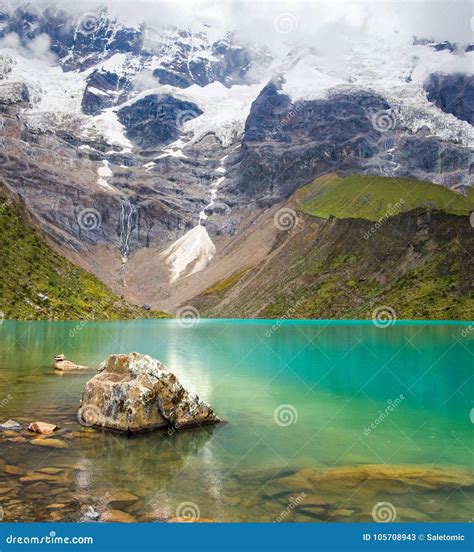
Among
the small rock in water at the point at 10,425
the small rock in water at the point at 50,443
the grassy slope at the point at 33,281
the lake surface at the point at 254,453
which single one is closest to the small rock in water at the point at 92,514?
the lake surface at the point at 254,453

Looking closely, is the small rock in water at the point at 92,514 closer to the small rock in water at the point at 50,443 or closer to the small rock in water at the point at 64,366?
the small rock in water at the point at 50,443

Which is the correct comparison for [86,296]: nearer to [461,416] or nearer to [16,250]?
[16,250]

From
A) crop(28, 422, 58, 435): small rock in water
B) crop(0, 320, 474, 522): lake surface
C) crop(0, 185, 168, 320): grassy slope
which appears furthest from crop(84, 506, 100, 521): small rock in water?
crop(0, 185, 168, 320): grassy slope

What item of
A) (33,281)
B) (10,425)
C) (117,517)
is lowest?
(33,281)

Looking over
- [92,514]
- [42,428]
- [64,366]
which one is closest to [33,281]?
[64,366]

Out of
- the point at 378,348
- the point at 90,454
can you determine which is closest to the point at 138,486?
the point at 90,454

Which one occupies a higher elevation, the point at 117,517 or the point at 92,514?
the point at 92,514

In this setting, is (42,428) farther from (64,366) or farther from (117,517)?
(64,366)
